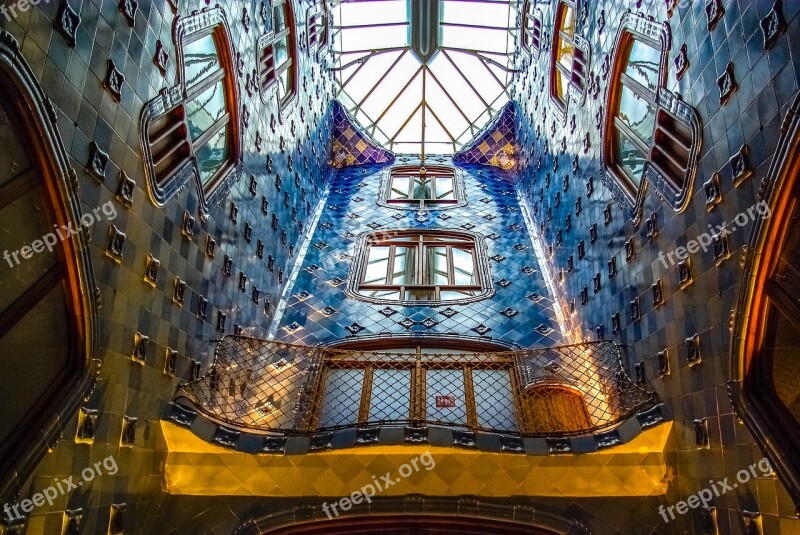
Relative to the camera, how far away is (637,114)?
28.8 ft

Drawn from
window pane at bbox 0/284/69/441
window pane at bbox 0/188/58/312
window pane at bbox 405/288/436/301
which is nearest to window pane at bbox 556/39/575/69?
window pane at bbox 405/288/436/301

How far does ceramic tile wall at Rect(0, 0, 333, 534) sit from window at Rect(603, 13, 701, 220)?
668cm

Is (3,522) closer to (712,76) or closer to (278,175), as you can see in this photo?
(712,76)

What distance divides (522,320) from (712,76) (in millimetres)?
6811

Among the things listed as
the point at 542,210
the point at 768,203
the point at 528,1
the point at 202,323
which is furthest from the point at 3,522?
the point at 528,1

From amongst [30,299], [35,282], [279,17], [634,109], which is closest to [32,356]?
[30,299]

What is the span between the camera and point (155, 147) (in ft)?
23.3

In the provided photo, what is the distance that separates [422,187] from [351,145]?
4.00 meters

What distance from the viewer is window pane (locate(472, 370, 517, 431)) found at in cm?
897

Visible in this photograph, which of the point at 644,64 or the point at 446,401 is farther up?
the point at 644,64

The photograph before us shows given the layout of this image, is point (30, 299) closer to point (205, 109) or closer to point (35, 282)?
point (35, 282)

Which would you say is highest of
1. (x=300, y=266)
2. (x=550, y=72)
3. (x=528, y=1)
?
(x=528, y=1)

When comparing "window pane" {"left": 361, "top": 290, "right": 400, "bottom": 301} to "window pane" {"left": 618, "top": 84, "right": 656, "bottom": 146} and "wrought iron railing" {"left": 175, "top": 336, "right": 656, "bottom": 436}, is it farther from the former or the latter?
"window pane" {"left": 618, "top": 84, "right": 656, "bottom": 146}

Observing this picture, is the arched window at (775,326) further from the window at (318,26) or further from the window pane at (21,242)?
the window at (318,26)
